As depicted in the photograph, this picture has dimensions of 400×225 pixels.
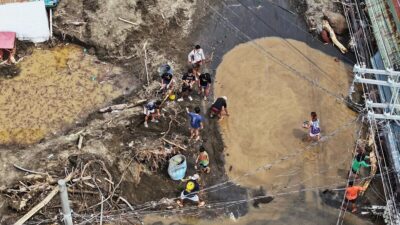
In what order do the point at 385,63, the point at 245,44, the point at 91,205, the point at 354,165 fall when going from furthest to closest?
the point at 245,44 → the point at 385,63 → the point at 354,165 → the point at 91,205

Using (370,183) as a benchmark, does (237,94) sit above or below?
above

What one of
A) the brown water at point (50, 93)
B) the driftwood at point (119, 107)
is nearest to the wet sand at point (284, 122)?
the driftwood at point (119, 107)

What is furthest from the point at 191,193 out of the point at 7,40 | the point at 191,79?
the point at 7,40

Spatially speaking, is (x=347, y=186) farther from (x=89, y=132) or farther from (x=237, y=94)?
(x=89, y=132)

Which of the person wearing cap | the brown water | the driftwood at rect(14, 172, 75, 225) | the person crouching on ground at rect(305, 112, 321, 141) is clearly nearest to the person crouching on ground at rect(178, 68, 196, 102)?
the brown water

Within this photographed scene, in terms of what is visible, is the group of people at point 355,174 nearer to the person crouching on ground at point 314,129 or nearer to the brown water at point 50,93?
the person crouching on ground at point 314,129

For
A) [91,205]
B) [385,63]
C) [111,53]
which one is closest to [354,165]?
[385,63]

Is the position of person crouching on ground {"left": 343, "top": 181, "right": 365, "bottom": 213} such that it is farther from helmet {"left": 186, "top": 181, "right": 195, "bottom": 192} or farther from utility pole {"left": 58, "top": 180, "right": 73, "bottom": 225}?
utility pole {"left": 58, "top": 180, "right": 73, "bottom": 225}

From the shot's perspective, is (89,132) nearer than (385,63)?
Yes
